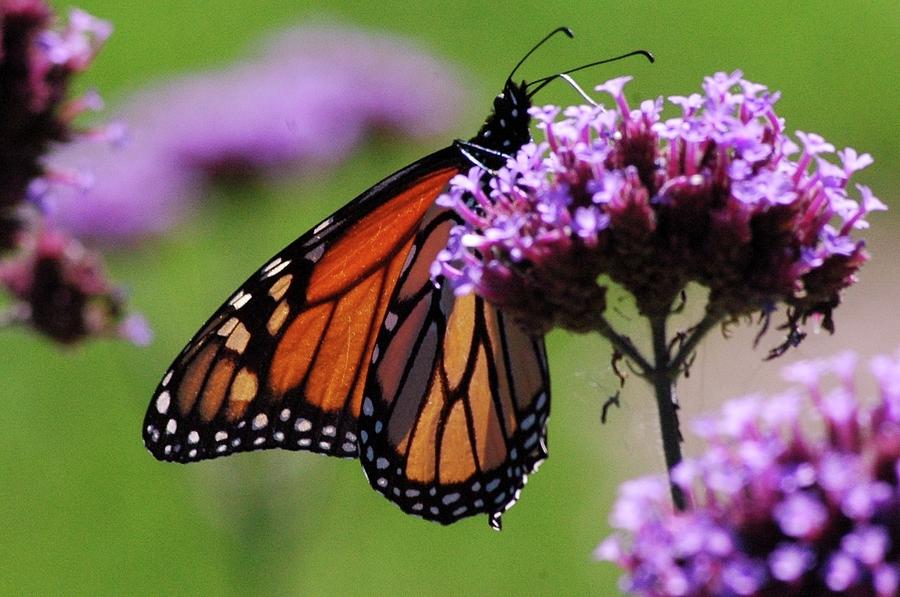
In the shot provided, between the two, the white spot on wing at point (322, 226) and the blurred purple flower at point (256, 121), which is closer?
the white spot on wing at point (322, 226)

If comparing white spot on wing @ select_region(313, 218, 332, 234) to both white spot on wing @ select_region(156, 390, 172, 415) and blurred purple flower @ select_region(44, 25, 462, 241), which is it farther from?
blurred purple flower @ select_region(44, 25, 462, 241)

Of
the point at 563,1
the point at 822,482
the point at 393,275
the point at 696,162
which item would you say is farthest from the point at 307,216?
the point at 822,482

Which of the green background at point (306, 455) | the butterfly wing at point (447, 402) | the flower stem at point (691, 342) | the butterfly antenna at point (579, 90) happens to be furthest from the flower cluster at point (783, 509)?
the green background at point (306, 455)

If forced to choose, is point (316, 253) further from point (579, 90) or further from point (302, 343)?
point (579, 90)

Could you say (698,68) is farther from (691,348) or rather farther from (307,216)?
(691,348)

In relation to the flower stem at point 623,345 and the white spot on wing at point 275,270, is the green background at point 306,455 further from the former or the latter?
the flower stem at point 623,345

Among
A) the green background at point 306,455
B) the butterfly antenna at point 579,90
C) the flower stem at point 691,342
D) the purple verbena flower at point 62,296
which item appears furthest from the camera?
the green background at point 306,455

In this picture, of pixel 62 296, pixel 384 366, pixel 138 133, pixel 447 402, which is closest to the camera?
pixel 384 366

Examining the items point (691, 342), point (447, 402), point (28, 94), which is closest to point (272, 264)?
point (447, 402)
